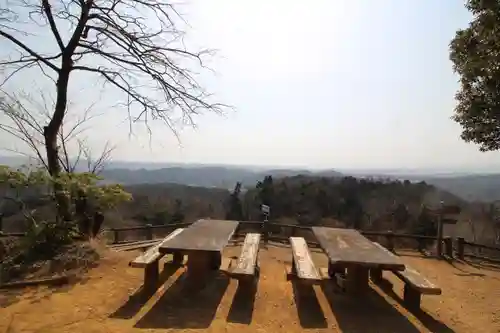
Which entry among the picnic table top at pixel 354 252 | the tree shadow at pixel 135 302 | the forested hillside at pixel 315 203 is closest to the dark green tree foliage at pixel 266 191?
the forested hillside at pixel 315 203

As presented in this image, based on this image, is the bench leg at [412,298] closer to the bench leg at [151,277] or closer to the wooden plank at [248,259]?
the wooden plank at [248,259]

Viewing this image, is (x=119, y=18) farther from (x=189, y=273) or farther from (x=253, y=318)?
→ (x=253, y=318)

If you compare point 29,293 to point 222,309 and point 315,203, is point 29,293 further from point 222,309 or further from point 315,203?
point 315,203

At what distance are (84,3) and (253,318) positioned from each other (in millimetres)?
5103

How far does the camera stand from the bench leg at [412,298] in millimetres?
4137

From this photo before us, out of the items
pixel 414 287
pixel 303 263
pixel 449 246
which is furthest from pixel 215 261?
pixel 449 246

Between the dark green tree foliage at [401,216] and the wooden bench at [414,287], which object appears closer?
the wooden bench at [414,287]

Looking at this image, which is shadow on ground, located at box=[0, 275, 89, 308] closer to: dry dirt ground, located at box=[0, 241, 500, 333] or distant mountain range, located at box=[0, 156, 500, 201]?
dry dirt ground, located at box=[0, 241, 500, 333]

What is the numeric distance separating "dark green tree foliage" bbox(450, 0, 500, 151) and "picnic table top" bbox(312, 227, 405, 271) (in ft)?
10.7

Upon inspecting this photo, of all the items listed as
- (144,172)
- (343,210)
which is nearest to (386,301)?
(343,210)

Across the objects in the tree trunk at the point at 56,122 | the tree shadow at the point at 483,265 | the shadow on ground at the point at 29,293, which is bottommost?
the tree shadow at the point at 483,265

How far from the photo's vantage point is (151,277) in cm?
448

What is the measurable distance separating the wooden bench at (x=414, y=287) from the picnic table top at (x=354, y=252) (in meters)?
0.22

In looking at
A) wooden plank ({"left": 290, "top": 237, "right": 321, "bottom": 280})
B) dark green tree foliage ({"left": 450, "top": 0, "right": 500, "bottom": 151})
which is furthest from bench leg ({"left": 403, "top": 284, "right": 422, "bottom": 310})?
dark green tree foliage ({"left": 450, "top": 0, "right": 500, "bottom": 151})
